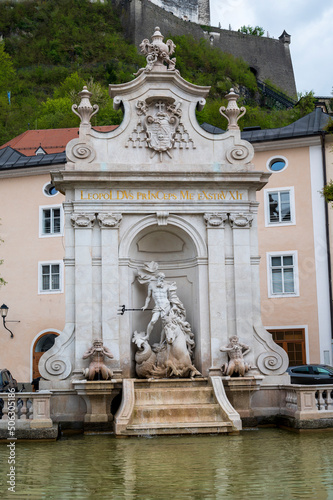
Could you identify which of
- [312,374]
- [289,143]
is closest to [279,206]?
[289,143]

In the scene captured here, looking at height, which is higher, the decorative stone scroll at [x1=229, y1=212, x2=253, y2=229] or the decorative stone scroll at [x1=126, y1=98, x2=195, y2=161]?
the decorative stone scroll at [x1=126, y1=98, x2=195, y2=161]

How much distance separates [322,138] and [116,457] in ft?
68.6

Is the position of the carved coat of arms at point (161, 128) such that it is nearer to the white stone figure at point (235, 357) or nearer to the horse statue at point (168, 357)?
the horse statue at point (168, 357)

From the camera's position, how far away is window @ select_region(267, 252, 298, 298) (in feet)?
97.0

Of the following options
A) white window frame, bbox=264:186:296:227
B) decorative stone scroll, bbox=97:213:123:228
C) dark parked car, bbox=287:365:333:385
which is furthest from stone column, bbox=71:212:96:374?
white window frame, bbox=264:186:296:227

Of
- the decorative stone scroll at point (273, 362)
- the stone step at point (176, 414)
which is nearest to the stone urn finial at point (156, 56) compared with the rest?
the decorative stone scroll at point (273, 362)

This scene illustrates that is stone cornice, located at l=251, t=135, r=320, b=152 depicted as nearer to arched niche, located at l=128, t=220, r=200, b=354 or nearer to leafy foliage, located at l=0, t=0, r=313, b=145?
arched niche, located at l=128, t=220, r=200, b=354

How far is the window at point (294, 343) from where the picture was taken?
2889 centimetres

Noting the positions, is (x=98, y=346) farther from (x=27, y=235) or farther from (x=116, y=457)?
(x=27, y=235)

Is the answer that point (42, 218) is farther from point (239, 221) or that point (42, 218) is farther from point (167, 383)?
point (167, 383)

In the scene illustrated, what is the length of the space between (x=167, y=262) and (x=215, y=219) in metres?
1.93

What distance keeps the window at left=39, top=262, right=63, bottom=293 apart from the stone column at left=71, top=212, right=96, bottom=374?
15.2m

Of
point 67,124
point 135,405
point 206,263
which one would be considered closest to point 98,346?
point 135,405

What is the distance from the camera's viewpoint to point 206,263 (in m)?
17.5
